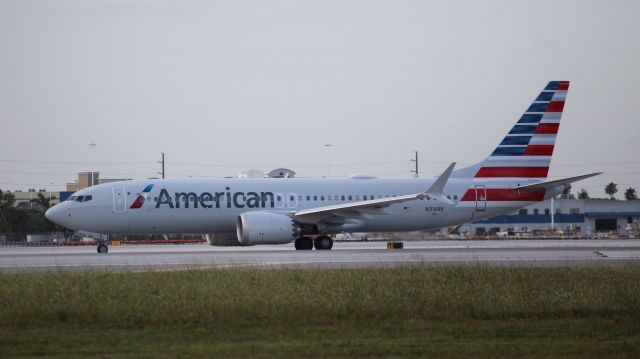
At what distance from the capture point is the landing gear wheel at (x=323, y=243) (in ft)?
145

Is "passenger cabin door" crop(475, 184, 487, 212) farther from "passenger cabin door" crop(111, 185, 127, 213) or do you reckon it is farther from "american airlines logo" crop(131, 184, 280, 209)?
"passenger cabin door" crop(111, 185, 127, 213)

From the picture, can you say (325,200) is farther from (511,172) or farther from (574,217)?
(574,217)

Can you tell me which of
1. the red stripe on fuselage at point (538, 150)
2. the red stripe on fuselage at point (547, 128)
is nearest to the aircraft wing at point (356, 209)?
the red stripe on fuselage at point (538, 150)

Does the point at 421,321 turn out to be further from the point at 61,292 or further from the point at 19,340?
the point at 61,292

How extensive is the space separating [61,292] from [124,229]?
2448 cm

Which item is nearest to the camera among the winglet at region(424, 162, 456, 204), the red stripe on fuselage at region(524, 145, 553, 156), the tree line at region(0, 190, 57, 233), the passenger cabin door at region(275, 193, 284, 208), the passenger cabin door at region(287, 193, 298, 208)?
the winglet at region(424, 162, 456, 204)

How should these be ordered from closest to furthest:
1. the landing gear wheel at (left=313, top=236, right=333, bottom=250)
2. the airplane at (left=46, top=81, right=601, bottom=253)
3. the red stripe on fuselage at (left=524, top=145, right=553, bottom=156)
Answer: the airplane at (left=46, top=81, right=601, bottom=253), the landing gear wheel at (left=313, top=236, right=333, bottom=250), the red stripe on fuselage at (left=524, top=145, right=553, bottom=156)

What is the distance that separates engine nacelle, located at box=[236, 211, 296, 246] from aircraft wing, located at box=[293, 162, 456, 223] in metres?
1.19

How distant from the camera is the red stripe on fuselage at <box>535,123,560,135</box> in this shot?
48.6 metres

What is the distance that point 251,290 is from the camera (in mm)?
20203

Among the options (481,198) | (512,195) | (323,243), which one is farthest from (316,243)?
Result: (512,195)

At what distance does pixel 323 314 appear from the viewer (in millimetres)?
17188

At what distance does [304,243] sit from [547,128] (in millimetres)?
14283

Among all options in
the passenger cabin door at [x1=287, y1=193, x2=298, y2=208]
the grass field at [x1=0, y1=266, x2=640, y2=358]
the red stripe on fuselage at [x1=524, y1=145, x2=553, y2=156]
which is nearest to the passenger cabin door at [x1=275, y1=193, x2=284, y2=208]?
the passenger cabin door at [x1=287, y1=193, x2=298, y2=208]
